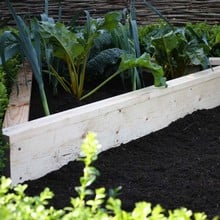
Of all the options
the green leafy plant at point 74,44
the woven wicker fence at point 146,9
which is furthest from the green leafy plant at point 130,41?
the woven wicker fence at point 146,9

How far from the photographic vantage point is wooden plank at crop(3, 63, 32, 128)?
254 centimetres

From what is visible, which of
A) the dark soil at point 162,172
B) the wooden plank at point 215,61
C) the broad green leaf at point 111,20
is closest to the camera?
the dark soil at point 162,172

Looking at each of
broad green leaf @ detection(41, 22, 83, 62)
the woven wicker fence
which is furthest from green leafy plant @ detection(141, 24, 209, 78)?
the woven wicker fence

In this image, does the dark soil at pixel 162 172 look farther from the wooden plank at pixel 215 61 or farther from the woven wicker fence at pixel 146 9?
the woven wicker fence at pixel 146 9

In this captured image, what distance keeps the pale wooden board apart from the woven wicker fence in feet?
4.24

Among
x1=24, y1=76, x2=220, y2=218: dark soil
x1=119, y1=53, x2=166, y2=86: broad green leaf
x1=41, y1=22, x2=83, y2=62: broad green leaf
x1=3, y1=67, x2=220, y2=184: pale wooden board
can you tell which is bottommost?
x1=24, y1=76, x2=220, y2=218: dark soil

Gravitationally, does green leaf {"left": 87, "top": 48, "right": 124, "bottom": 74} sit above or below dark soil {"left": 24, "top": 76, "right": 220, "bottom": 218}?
above

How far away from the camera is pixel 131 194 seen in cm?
220

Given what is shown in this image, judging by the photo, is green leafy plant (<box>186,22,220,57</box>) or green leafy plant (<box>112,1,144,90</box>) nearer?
green leafy plant (<box>112,1,144,90</box>)

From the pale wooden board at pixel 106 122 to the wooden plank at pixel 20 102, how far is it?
192 mm

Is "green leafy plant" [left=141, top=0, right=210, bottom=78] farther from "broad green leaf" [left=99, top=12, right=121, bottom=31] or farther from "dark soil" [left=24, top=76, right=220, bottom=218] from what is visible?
"dark soil" [left=24, top=76, right=220, bottom=218]

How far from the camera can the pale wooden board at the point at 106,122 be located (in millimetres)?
2273

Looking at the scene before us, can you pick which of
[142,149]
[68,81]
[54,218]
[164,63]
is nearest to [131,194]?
[142,149]

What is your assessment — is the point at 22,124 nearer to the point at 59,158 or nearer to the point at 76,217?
the point at 59,158
